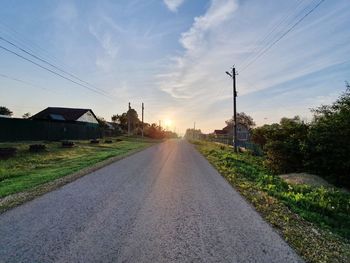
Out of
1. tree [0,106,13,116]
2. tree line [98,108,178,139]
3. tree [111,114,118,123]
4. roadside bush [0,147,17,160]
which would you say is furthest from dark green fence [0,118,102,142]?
tree [111,114,118,123]

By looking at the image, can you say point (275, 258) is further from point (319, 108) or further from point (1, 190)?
point (319, 108)

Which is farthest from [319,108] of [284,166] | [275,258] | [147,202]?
[275,258]

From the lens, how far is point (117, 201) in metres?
7.45

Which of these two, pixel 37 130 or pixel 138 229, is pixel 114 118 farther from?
pixel 138 229

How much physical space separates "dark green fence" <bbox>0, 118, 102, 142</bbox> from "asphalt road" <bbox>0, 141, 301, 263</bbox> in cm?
1961

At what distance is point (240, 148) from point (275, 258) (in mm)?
26743

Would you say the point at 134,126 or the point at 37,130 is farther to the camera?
the point at 134,126

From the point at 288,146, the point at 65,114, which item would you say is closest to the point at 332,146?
the point at 288,146

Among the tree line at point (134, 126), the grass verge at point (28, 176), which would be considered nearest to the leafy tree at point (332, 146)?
the grass verge at point (28, 176)

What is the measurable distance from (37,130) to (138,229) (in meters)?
27.3

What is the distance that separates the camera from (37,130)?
29.1m

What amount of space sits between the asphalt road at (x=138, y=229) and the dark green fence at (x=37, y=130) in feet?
64.3

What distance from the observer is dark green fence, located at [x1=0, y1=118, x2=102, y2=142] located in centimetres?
2491

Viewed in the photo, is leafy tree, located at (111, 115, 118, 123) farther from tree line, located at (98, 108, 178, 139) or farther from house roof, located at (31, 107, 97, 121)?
house roof, located at (31, 107, 97, 121)
